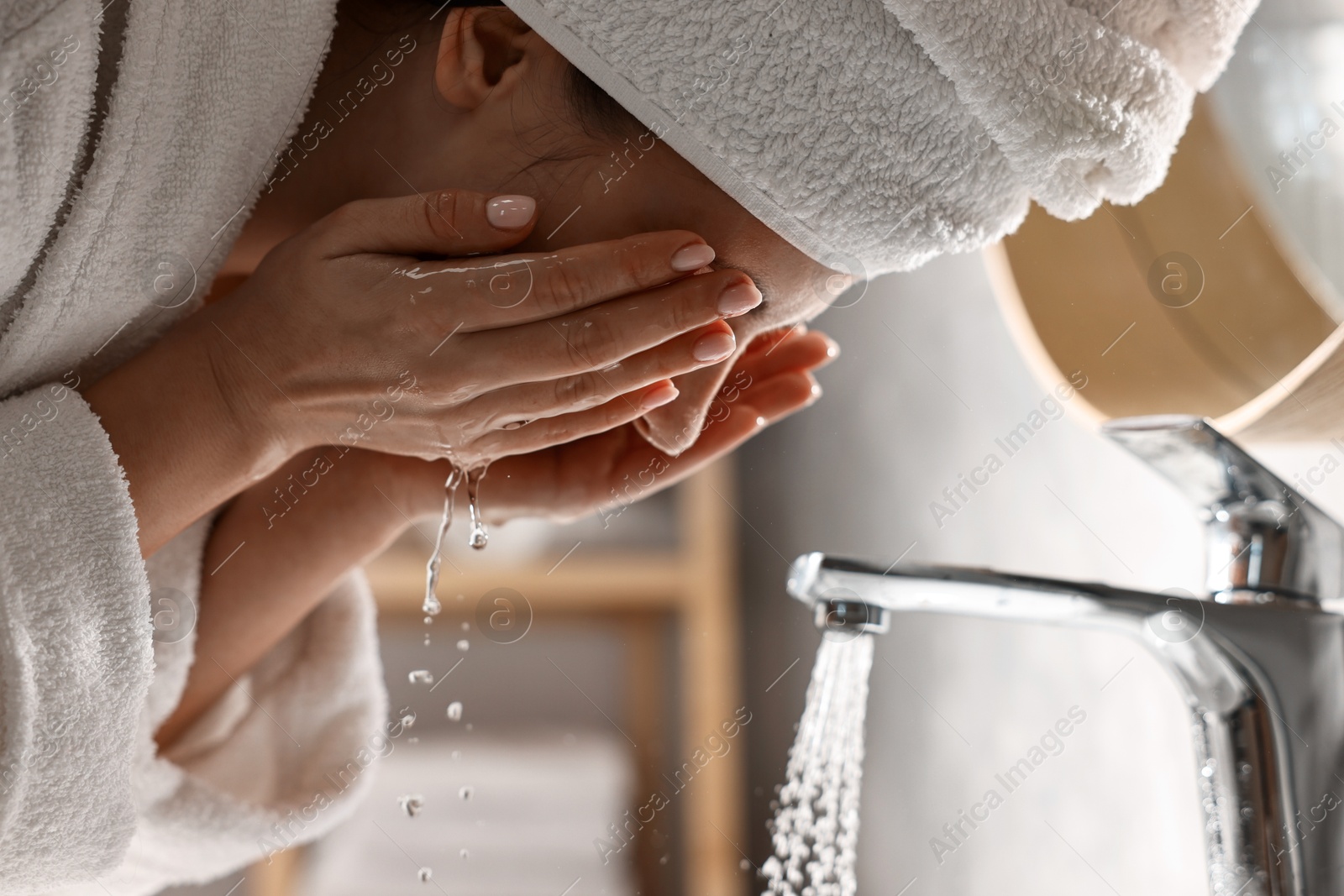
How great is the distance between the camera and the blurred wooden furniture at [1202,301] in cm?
39

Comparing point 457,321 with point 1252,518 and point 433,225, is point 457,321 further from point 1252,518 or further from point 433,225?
point 1252,518

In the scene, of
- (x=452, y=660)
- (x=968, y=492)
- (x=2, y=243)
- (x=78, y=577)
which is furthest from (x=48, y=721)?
→ (x=452, y=660)

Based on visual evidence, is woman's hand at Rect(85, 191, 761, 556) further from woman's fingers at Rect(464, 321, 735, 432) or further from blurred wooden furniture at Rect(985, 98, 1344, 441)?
blurred wooden furniture at Rect(985, 98, 1344, 441)

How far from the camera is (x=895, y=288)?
0.51 m

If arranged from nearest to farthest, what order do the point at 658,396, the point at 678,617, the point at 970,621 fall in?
1. the point at 658,396
2. the point at 970,621
3. the point at 678,617

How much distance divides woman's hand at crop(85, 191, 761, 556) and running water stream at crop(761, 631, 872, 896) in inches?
5.7

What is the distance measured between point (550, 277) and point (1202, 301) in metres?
0.25

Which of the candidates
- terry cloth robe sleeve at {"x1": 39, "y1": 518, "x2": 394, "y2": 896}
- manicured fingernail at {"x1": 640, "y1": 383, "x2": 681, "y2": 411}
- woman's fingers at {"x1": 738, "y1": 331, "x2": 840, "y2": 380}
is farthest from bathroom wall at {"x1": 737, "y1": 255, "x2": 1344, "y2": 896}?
terry cloth robe sleeve at {"x1": 39, "y1": 518, "x2": 394, "y2": 896}

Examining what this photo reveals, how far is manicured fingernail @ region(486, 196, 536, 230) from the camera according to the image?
0.37 metres

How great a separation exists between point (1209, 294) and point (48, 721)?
46cm

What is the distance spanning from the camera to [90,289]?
15.3 inches

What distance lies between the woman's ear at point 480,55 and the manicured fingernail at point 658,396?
127 mm

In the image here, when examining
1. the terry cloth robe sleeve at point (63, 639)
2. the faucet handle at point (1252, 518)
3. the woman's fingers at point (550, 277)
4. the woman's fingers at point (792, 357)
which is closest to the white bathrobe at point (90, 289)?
the terry cloth robe sleeve at point (63, 639)

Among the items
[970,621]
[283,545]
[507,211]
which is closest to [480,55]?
[507,211]
